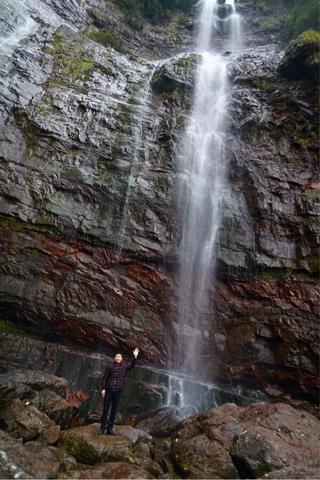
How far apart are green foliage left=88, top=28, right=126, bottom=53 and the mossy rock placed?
30.6 feet

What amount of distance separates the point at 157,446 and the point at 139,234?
22.3ft

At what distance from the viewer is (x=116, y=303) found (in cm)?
1197

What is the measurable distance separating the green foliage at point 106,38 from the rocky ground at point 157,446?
19.0 meters

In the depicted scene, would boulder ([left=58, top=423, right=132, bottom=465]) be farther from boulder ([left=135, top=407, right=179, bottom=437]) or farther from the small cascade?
the small cascade

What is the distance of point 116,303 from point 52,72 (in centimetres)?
1091

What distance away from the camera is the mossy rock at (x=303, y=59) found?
659 inches

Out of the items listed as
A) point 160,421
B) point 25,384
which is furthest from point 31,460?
point 160,421

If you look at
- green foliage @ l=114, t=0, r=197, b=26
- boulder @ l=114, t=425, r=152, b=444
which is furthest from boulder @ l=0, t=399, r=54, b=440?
green foliage @ l=114, t=0, r=197, b=26

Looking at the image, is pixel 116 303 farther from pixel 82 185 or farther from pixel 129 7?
pixel 129 7

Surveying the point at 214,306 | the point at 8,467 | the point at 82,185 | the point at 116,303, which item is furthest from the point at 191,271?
the point at 8,467

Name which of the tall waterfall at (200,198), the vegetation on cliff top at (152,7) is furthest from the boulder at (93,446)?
the vegetation on cliff top at (152,7)

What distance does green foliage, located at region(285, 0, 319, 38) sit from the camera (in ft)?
70.1

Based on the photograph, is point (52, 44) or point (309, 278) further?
point (52, 44)

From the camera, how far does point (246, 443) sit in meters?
6.43
